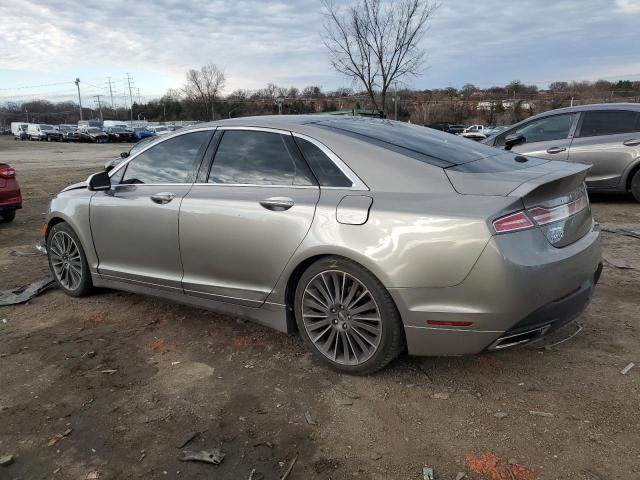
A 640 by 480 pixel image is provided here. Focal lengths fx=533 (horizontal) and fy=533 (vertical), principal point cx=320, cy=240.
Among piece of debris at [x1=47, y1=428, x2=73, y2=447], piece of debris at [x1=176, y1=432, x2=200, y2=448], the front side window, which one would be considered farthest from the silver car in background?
the front side window

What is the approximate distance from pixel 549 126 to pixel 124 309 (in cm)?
728

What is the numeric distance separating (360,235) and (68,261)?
10.3 feet

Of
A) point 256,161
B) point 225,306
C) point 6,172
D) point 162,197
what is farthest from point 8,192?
point 256,161

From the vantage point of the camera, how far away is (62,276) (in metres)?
4.93

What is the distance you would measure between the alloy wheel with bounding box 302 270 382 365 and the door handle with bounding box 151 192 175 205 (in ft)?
4.37

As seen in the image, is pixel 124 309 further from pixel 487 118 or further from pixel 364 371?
pixel 487 118

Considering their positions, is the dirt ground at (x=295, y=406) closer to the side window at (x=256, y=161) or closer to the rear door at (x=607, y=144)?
the side window at (x=256, y=161)

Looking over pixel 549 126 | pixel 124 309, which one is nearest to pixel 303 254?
pixel 124 309

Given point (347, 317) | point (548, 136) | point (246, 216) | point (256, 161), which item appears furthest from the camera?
point (548, 136)

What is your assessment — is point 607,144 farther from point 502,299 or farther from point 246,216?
point 246,216

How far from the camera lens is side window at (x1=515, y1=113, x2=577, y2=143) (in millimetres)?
8531

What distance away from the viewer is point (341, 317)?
3162 millimetres

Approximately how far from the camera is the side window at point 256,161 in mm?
3436

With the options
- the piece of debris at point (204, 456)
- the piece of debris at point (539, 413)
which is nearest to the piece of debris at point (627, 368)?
the piece of debris at point (539, 413)
